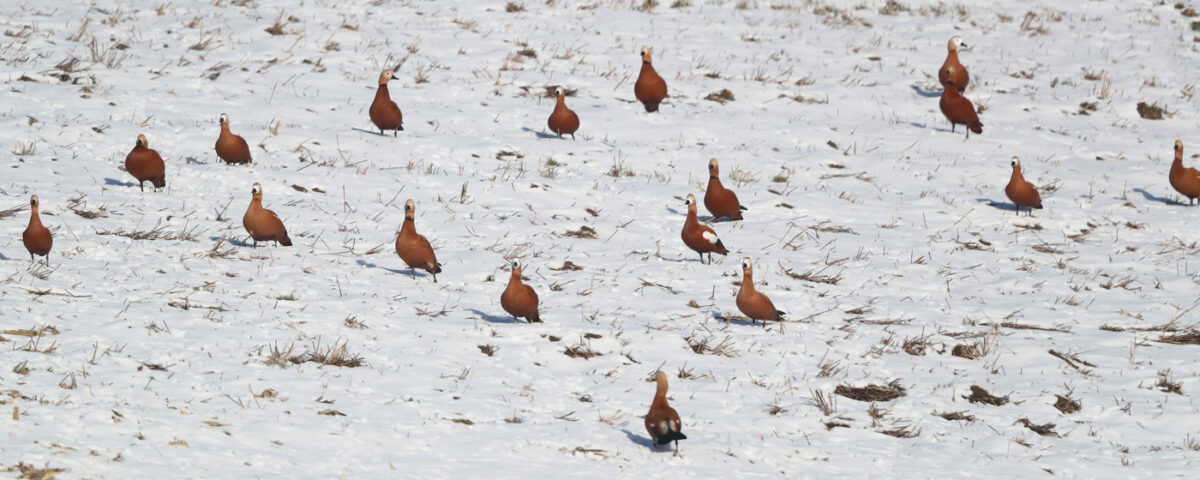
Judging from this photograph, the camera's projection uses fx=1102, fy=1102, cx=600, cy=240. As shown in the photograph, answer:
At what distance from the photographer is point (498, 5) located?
2220 cm

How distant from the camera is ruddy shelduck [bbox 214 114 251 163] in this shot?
1227cm

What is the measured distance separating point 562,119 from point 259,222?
5.93 m

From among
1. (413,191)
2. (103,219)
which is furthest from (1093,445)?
(103,219)

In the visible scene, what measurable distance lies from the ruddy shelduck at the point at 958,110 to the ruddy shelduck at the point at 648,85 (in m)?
4.29

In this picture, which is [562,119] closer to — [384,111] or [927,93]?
[384,111]

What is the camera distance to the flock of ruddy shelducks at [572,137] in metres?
8.59

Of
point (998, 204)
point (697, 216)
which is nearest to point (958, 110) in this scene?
point (998, 204)

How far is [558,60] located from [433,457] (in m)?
13.3

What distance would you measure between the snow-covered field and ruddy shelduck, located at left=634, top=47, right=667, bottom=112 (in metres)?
0.34

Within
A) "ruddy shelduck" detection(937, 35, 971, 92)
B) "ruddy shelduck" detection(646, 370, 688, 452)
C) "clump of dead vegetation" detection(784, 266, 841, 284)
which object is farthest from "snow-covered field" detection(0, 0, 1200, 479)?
"ruddy shelduck" detection(937, 35, 971, 92)

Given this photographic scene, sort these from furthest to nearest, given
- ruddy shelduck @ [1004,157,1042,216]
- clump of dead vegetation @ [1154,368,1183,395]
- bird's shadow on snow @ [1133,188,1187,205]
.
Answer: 1. bird's shadow on snow @ [1133,188,1187,205]
2. ruddy shelduck @ [1004,157,1042,216]
3. clump of dead vegetation @ [1154,368,1183,395]

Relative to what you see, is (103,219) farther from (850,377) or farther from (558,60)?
(558,60)

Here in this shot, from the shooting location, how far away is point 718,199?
40.7 feet

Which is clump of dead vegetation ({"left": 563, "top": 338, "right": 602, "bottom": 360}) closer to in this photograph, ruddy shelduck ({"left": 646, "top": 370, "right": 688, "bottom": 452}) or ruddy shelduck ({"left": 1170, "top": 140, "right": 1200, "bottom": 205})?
ruddy shelduck ({"left": 646, "top": 370, "right": 688, "bottom": 452})
